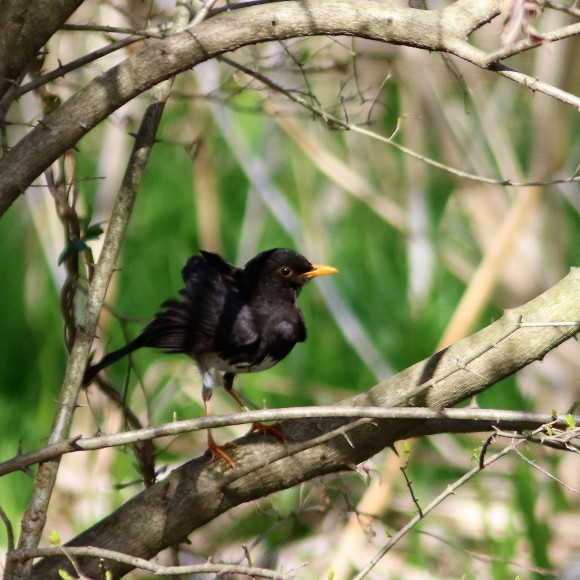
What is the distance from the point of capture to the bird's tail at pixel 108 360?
2.75 meters

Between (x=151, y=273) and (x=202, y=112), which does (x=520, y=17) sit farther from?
(x=202, y=112)

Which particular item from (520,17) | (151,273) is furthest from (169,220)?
(520,17)

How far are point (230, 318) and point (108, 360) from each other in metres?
0.52

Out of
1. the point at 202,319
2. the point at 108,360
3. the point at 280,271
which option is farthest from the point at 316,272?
the point at 108,360

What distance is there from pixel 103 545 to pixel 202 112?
4283 millimetres

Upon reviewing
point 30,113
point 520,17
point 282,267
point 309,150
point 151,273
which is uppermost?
point 30,113

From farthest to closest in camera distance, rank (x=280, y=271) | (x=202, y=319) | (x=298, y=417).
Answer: (x=280, y=271) → (x=202, y=319) → (x=298, y=417)

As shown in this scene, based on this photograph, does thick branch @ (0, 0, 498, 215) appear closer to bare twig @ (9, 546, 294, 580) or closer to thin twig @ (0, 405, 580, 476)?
thin twig @ (0, 405, 580, 476)

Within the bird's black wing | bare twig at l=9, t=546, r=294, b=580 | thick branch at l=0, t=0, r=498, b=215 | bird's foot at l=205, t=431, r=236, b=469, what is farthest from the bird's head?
bare twig at l=9, t=546, r=294, b=580

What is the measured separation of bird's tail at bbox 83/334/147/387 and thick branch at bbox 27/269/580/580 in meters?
0.41

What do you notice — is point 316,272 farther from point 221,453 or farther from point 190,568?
point 190,568

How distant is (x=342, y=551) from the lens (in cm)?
383

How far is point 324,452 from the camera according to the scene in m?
2.59

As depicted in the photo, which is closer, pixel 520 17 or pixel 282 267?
pixel 520 17
